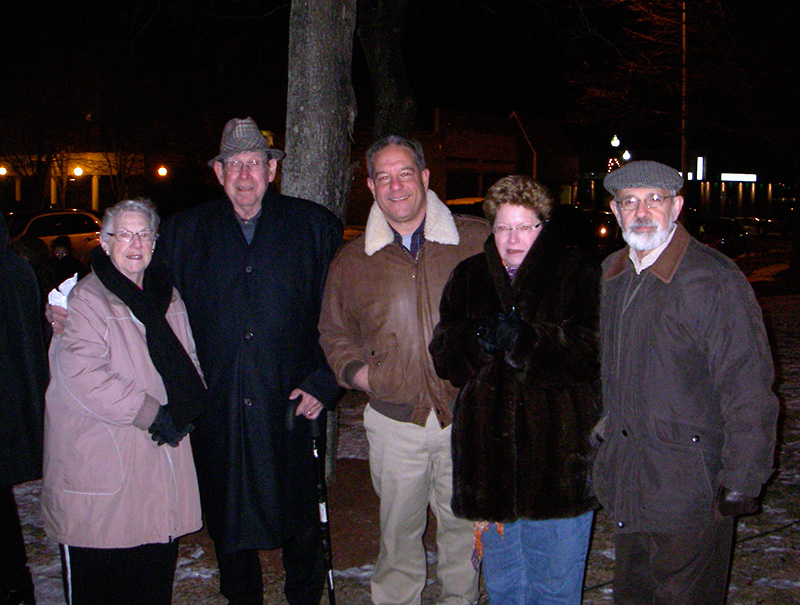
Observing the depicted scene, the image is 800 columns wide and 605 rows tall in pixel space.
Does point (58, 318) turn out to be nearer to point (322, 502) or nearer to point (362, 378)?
point (362, 378)

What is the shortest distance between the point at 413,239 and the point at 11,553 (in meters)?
2.51

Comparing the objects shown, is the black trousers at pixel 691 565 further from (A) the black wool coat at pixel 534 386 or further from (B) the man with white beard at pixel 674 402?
(A) the black wool coat at pixel 534 386

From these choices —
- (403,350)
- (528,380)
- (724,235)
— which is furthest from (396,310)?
(724,235)

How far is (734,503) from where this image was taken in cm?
271

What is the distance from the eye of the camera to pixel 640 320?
9.70 ft

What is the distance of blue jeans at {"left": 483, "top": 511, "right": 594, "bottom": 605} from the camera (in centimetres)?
321

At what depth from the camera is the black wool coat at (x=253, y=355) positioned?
3643 mm

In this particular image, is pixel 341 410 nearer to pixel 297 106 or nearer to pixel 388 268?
pixel 297 106

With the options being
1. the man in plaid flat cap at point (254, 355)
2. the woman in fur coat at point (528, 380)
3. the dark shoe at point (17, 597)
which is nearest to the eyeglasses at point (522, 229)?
the woman in fur coat at point (528, 380)

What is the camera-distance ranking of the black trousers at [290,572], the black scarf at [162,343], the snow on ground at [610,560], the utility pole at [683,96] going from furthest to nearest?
the utility pole at [683,96], the snow on ground at [610,560], the black trousers at [290,572], the black scarf at [162,343]

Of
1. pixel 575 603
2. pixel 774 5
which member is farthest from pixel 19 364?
pixel 774 5

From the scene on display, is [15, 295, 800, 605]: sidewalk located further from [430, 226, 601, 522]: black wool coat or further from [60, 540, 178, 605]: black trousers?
[430, 226, 601, 522]: black wool coat

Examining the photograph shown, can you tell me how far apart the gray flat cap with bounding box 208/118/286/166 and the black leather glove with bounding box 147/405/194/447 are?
1.32 m

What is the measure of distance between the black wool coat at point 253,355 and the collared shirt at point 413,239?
0.45 meters
